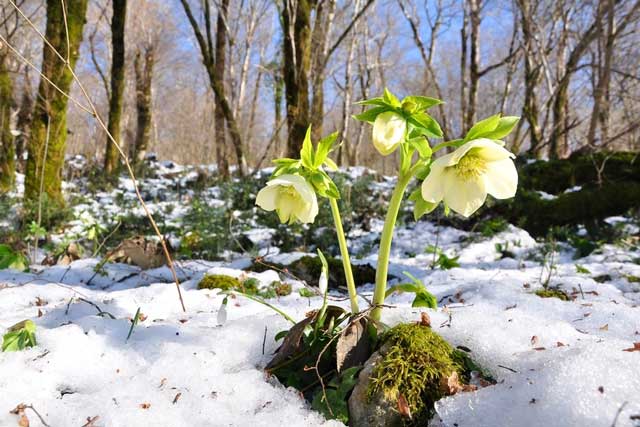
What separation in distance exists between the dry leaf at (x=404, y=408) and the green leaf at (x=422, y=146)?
0.61 meters

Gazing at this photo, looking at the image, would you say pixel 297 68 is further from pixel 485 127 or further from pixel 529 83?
pixel 529 83

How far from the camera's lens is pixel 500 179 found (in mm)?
1078

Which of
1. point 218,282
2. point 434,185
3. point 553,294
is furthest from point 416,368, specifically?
point 218,282

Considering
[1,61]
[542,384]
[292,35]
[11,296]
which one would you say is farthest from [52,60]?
[542,384]

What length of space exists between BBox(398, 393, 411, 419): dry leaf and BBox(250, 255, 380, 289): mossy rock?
5.23 ft

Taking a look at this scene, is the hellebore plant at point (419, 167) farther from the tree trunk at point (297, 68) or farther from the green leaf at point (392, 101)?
the tree trunk at point (297, 68)

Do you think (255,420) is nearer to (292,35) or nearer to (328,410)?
(328,410)

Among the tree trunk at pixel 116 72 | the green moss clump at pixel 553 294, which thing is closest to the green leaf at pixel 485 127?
the green moss clump at pixel 553 294

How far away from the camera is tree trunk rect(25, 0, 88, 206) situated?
174 inches

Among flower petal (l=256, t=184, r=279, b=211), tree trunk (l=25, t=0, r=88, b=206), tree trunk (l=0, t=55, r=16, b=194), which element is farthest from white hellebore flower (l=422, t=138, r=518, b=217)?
tree trunk (l=0, t=55, r=16, b=194)

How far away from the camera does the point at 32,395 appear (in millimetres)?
965

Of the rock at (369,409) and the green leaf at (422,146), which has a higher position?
the green leaf at (422,146)

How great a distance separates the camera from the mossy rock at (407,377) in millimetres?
938

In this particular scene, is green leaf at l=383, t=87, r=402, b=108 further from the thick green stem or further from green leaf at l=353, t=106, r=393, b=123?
the thick green stem
